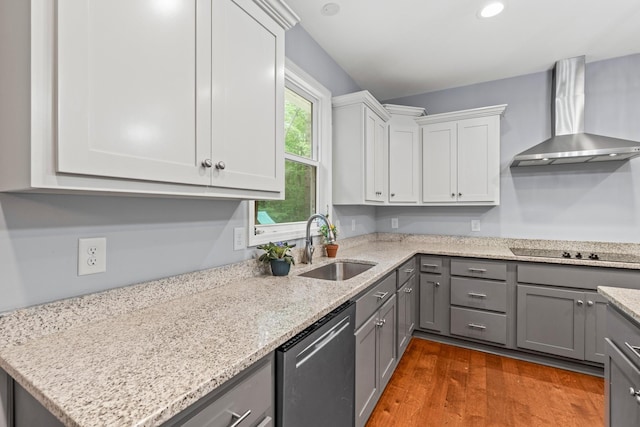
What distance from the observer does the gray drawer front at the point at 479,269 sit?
2.59 m

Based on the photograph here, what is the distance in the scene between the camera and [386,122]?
126 inches

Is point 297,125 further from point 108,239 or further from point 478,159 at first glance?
point 478,159

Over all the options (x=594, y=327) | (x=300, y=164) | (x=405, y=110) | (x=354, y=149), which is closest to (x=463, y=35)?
(x=405, y=110)

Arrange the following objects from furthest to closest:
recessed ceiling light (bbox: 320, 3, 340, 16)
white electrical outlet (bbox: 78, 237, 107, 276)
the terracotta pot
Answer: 1. the terracotta pot
2. recessed ceiling light (bbox: 320, 3, 340, 16)
3. white electrical outlet (bbox: 78, 237, 107, 276)

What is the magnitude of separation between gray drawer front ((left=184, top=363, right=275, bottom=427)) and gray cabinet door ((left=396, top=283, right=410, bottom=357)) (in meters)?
1.57

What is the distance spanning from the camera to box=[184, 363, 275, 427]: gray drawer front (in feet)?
2.41

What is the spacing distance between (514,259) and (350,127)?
1801 millimetres

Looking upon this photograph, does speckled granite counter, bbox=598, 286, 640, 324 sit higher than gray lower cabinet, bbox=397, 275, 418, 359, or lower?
higher

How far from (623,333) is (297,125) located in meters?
2.17

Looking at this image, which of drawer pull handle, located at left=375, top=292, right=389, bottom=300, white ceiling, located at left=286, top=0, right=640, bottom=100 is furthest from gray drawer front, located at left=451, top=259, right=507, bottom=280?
white ceiling, located at left=286, top=0, right=640, bottom=100

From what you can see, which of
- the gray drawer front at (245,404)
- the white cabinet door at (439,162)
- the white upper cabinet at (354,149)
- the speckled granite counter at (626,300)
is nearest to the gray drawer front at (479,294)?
the white cabinet door at (439,162)

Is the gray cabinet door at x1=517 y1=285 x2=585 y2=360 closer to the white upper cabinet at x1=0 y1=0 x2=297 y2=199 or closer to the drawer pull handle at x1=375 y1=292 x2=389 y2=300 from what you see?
the drawer pull handle at x1=375 y1=292 x2=389 y2=300

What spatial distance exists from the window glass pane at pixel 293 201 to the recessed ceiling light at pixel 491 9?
5.38 ft

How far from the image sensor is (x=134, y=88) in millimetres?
877
